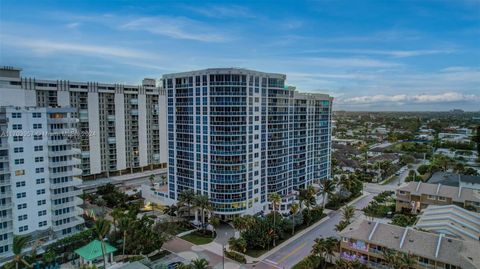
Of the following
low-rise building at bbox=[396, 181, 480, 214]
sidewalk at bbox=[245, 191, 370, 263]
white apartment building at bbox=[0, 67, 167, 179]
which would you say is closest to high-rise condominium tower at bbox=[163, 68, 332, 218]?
sidewalk at bbox=[245, 191, 370, 263]

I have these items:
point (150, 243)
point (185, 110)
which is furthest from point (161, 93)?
point (150, 243)

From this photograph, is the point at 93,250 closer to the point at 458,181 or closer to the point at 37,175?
the point at 37,175

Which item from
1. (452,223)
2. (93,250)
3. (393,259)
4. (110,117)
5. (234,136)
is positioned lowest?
(93,250)

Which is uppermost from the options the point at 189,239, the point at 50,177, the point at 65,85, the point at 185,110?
the point at 65,85

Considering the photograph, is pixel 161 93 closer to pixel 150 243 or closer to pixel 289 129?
pixel 289 129

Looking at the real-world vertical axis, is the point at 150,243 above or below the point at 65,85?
below

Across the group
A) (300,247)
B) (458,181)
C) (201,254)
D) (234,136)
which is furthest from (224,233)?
(458,181)

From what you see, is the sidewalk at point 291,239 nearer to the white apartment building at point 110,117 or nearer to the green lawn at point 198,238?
the green lawn at point 198,238
